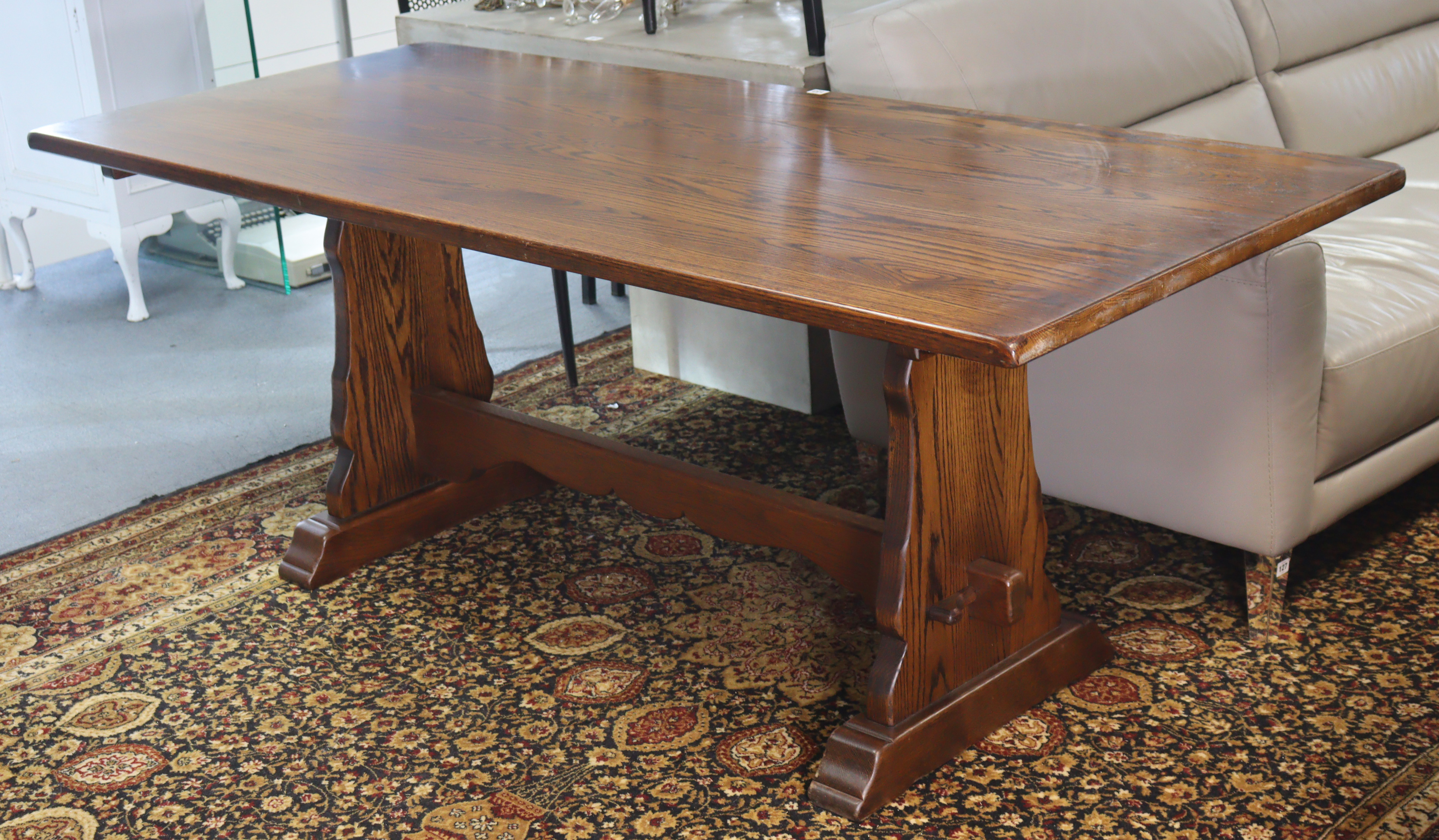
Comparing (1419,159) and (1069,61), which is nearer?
(1069,61)

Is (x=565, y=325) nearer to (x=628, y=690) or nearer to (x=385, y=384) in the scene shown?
(x=385, y=384)

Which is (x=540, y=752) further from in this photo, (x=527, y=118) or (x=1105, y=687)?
(x=527, y=118)

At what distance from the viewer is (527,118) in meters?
1.96

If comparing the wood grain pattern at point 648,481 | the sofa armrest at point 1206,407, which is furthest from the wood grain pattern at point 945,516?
the sofa armrest at point 1206,407

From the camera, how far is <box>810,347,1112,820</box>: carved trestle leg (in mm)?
1537

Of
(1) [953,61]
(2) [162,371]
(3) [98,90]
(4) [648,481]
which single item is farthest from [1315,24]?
(3) [98,90]

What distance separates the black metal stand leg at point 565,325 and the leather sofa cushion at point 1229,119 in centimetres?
111

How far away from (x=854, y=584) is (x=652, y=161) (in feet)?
1.90

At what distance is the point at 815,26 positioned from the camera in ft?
7.18

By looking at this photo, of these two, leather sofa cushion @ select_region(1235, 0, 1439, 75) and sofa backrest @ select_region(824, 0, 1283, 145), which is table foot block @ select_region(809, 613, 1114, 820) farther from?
leather sofa cushion @ select_region(1235, 0, 1439, 75)

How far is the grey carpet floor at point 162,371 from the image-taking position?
256 centimetres

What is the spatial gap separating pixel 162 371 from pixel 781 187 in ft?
6.49

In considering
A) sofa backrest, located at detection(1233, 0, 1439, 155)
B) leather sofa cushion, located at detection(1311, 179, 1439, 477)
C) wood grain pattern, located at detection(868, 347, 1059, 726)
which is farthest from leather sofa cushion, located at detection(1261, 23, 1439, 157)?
wood grain pattern, located at detection(868, 347, 1059, 726)

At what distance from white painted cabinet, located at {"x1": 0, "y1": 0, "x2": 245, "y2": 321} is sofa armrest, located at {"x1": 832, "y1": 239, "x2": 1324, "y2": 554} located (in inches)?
92.8
